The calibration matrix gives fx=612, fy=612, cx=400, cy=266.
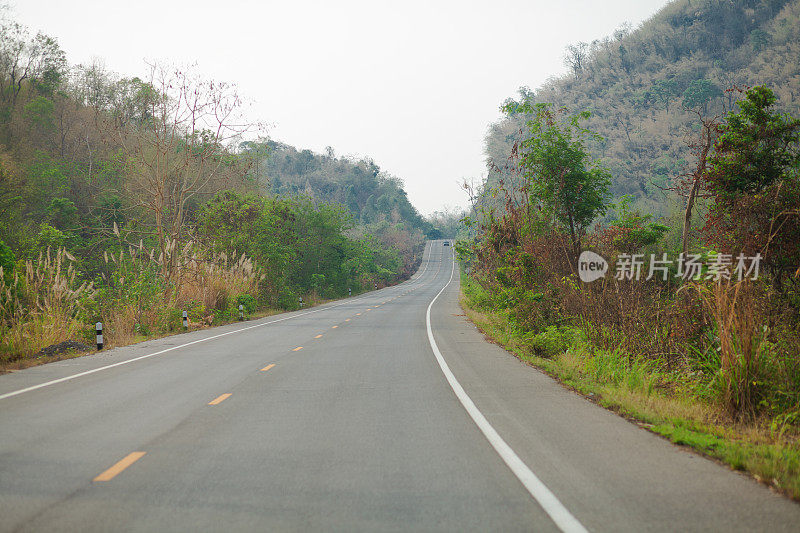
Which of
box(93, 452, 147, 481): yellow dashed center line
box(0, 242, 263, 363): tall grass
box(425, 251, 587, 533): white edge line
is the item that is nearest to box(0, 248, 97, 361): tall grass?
box(0, 242, 263, 363): tall grass

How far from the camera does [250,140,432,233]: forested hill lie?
147750mm

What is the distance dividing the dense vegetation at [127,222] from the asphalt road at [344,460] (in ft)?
24.2

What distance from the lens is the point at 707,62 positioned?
5015 inches

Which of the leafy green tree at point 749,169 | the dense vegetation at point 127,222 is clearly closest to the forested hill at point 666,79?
the dense vegetation at point 127,222

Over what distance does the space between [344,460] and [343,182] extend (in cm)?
14960

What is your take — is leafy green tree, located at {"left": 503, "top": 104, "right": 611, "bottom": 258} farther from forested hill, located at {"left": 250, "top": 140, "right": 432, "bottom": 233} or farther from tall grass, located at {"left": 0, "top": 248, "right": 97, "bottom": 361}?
forested hill, located at {"left": 250, "top": 140, "right": 432, "bottom": 233}

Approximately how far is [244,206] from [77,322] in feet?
61.6

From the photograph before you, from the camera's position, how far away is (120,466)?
573cm

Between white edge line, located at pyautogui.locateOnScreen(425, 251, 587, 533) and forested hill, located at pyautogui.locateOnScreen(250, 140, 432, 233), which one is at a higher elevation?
forested hill, located at pyautogui.locateOnScreen(250, 140, 432, 233)

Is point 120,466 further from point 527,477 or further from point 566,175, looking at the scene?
point 566,175

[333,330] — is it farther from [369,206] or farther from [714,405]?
[369,206]

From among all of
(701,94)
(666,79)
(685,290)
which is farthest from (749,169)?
(666,79)

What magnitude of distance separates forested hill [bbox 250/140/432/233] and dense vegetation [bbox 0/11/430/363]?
81.0 metres

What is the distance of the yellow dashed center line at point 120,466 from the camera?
17.7ft
